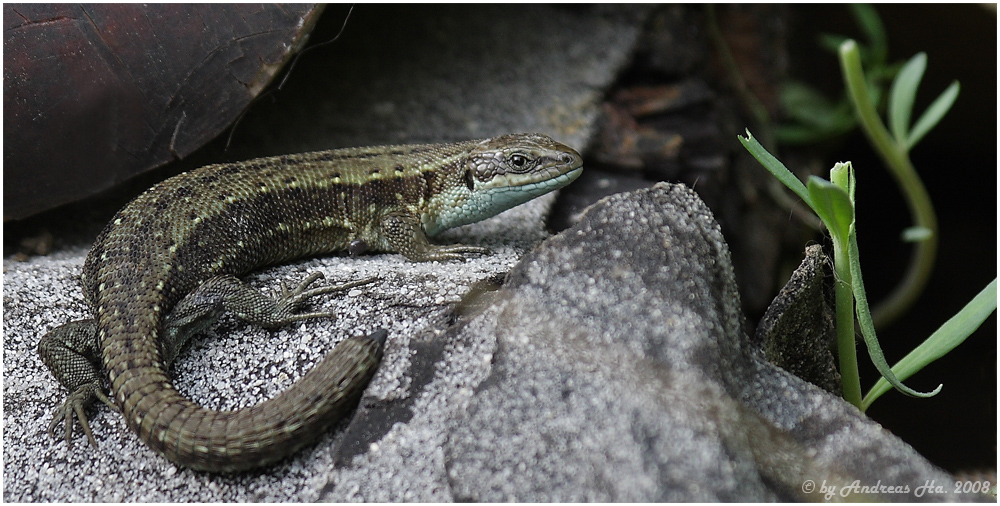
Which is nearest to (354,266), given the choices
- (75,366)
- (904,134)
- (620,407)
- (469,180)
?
(469,180)

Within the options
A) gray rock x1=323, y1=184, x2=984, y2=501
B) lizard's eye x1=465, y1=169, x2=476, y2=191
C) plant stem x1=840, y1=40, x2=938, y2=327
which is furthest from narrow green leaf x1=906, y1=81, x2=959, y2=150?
lizard's eye x1=465, y1=169, x2=476, y2=191

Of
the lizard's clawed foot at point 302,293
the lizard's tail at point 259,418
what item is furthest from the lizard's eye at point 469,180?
the lizard's tail at point 259,418

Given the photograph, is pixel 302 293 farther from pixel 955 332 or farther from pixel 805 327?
pixel 955 332

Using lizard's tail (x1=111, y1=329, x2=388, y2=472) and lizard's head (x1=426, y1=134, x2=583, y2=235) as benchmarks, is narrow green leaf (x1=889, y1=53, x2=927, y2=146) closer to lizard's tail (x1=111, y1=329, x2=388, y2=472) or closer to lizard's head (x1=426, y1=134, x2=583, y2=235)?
lizard's head (x1=426, y1=134, x2=583, y2=235)

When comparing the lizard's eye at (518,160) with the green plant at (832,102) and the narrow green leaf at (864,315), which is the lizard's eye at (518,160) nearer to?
the narrow green leaf at (864,315)

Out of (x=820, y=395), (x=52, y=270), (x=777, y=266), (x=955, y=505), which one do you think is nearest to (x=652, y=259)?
(x=820, y=395)

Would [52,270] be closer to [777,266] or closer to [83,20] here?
[83,20]
